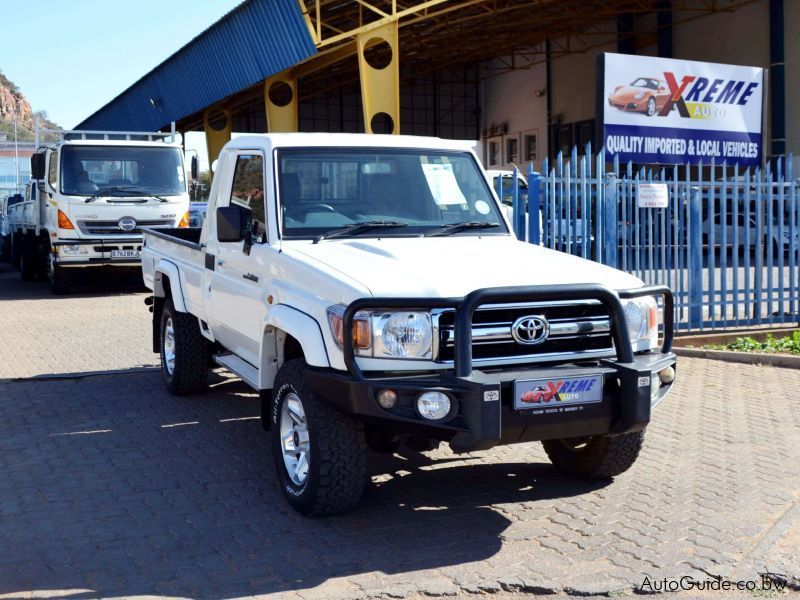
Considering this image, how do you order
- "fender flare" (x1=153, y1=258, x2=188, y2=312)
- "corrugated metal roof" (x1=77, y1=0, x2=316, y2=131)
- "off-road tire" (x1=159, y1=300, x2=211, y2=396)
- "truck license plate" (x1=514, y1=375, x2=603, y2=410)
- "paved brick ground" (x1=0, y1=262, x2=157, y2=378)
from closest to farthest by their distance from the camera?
"truck license plate" (x1=514, y1=375, x2=603, y2=410) → "fender flare" (x1=153, y1=258, x2=188, y2=312) → "off-road tire" (x1=159, y1=300, x2=211, y2=396) → "paved brick ground" (x1=0, y1=262, x2=157, y2=378) → "corrugated metal roof" (x1=77, y1=0, x2=316, y2=131)

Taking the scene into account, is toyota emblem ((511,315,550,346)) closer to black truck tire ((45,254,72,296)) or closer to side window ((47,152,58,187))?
side window ((47,152,58,187))

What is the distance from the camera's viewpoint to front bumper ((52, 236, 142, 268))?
1695 cm

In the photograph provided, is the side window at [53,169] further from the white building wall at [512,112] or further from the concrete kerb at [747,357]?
the white building wall at [512,112]

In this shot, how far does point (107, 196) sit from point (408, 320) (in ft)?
44.1

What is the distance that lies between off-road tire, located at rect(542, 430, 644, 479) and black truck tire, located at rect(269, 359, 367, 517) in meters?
1.45

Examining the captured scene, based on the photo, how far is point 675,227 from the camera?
36.0 feet

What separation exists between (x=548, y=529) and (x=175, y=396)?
14.2ft

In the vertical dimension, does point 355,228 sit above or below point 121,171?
below

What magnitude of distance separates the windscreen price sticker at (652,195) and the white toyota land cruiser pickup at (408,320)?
4.48 m

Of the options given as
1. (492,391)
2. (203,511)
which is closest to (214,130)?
(203,511)

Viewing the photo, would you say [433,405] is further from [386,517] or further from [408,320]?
[386,517]

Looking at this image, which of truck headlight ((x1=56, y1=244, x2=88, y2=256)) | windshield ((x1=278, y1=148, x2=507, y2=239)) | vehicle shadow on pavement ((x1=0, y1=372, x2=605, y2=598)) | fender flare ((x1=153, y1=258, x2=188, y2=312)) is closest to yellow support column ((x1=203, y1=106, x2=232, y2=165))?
truck headlight ((x1=56, y1=244, x2=88, y2=256))

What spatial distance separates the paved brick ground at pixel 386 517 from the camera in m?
4.36

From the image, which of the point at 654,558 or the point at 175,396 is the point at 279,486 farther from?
the point at 175,396
